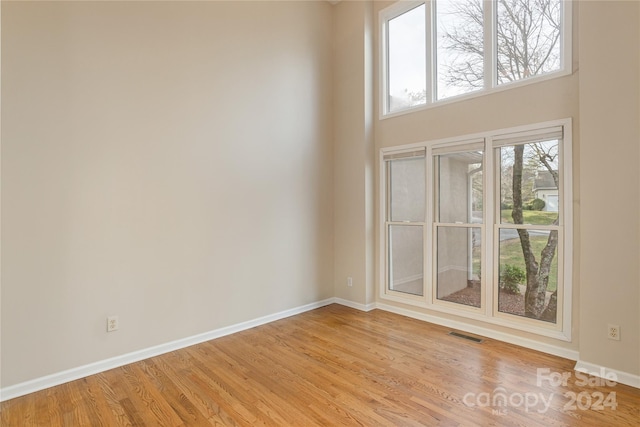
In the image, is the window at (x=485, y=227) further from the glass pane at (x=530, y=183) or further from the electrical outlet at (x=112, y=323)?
the electrical outlet at (x=112, y=323)

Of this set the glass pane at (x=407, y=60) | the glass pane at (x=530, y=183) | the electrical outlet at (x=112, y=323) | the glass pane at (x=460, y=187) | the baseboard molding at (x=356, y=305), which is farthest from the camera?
the baseboard molding at (x=356, y=305)

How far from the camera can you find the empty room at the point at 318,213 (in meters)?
2.41

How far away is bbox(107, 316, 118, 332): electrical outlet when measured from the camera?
9.23 feet

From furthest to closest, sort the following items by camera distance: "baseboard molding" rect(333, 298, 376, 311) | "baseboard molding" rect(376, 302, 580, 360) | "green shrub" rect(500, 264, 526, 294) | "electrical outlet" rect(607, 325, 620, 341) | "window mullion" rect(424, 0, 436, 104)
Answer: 1. "baseboard molding" rect(333, 298, 376, 311)
2. "window mullion" rect(424, 0, 436, 104)
3. "green shrub" rect(500, 264, 526, 294)
4. "baseboard molding" rect(376, 302, 580, 360)
5. "electrical outlet" rect(607, 325, 620, 341)

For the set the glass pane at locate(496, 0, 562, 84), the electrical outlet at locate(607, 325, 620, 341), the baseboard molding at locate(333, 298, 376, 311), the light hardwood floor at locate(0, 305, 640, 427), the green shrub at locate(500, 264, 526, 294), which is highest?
the glass pane at locate(496, 0, 562, 84)

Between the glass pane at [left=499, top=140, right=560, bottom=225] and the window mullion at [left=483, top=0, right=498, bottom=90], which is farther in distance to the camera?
the window mullion at [left=483, top=0, right=498, bottom=90]

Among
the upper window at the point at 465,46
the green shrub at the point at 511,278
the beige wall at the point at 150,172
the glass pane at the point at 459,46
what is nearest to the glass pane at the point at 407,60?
the upper window at the point at 465,46

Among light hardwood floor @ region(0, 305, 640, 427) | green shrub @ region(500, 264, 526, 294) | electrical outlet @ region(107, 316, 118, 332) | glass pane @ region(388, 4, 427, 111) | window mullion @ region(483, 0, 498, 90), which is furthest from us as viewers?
glass pane @ region(388, 4, 427, 111)

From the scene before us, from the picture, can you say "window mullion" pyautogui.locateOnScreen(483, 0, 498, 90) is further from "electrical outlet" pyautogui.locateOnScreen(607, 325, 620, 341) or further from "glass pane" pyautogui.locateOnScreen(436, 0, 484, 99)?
"electrical outlet" pyautogui.locateOnScreen(607, 325, 620, 341)

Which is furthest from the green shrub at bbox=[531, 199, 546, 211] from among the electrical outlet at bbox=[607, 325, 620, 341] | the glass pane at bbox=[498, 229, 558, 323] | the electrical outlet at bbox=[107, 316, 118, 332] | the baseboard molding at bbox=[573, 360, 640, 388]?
the electrical outlet at bbox=[107, 316, 118, 332]

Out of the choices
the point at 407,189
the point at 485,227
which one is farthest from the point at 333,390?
the point at 407,189

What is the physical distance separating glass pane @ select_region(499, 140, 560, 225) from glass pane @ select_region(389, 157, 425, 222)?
0.89 metres

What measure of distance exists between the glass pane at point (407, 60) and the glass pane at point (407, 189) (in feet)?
2.36

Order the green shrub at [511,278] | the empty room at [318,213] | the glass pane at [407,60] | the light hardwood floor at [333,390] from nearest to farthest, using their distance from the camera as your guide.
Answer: the light hardwood floor at [333,390]
the empty room at [318,213]
the green shrub at [511,278]
the glass pane at [407,60]
